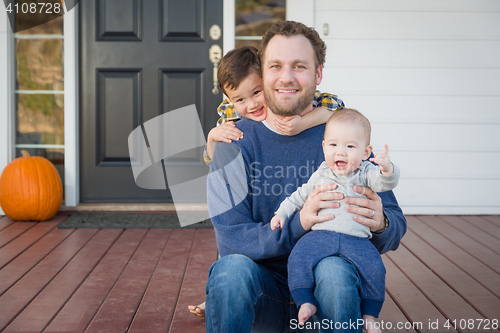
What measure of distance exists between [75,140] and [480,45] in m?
3.12

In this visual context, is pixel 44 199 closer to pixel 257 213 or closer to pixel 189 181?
pixel 189 181

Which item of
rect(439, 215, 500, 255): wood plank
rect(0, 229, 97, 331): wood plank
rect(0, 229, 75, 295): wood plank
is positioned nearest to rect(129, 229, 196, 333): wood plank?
rect(0, 229, 97, 331): wood plank

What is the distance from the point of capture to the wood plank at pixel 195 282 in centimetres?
180

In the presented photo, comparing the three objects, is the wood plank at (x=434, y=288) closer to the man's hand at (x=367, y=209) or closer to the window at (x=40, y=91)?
the man's hand at (x=367, y=209)

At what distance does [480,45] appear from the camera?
3572 mm

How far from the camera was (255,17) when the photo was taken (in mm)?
3551

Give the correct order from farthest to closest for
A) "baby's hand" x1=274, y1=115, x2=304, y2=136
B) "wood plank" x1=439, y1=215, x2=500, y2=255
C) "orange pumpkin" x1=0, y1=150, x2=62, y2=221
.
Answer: "orange pumpkin" x1=0, y1=150, x2=62, y2=221
"wood plank" x1=439, y1=215, x2=500, y2=255
"baby's hand" x1=274, y1=115, x2=304, y2=136

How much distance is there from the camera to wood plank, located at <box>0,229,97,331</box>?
6.22 feet

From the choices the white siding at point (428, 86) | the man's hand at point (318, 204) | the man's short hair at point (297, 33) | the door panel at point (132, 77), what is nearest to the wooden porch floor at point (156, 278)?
the white siding at point (428, 86)

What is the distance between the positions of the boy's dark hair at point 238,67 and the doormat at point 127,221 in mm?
1625

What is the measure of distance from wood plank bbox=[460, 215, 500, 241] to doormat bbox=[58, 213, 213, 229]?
1.86 m

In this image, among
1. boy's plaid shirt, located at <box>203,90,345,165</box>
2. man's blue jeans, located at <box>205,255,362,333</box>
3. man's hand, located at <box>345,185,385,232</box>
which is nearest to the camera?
man's blue jeans, located at <box>205,255,362,333</box>

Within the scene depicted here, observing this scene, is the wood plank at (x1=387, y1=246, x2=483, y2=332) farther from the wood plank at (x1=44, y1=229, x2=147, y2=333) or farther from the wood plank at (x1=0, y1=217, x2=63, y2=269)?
the wood plank at (x1=0, y1=217, x2=63, y2=269)

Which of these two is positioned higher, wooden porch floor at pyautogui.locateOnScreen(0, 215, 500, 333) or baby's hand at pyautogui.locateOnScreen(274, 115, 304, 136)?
baby's hand at pyautogui.locateOnScreen(274, 115, 304, 136)
